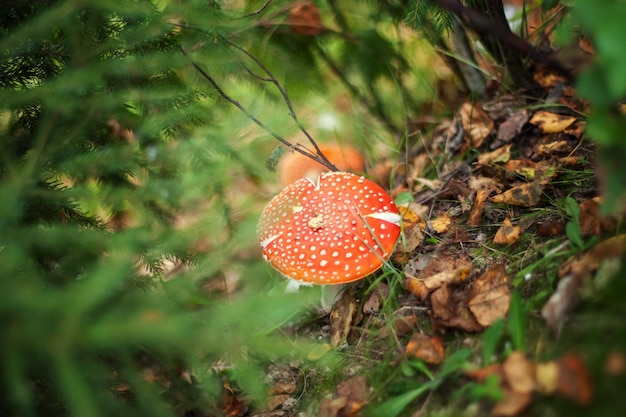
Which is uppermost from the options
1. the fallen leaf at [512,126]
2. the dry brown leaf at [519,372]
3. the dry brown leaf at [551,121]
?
the dry brown leaf at [551,121]

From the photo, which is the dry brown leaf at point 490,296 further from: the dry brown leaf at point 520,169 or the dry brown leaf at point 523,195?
the dry brown leaf at point 520,169

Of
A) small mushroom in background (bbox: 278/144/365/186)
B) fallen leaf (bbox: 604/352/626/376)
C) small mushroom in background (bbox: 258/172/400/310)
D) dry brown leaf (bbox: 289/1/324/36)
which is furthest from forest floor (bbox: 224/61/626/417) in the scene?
dry brown leaf (bbox: 289/1/324/36)

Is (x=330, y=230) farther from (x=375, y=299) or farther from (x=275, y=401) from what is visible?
(x=275, y=401)

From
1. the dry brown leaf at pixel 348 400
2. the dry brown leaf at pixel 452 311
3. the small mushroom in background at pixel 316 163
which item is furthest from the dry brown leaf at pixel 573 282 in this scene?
the small mushroom in background at pixel 316 163

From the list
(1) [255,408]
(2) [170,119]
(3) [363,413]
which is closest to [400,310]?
(3) [363,413]

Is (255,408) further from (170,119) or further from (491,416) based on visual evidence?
(170,119)

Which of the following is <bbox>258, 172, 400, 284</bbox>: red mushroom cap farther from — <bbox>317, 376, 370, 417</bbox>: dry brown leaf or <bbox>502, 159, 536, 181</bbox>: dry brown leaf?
<bbox>502, 159, 536, 181</bbox>: dry brown leaf
